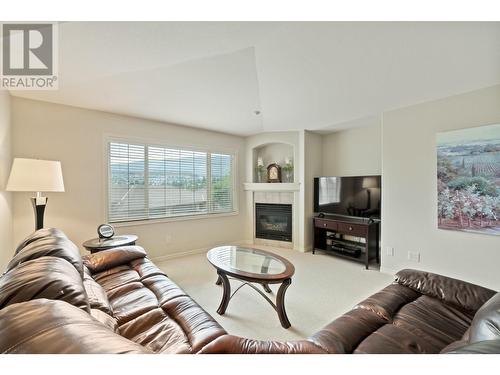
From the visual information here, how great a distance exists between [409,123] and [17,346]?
402 cm

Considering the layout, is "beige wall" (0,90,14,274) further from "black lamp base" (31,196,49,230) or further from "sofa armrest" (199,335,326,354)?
"sofa armrest" (199,335,326,354)

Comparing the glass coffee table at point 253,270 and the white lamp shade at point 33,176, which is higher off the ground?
the white lamp shade at point 33,176

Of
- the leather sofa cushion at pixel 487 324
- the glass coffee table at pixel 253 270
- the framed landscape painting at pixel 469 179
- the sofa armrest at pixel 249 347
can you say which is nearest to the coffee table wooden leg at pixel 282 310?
the glass coffee table at pixel 253 270

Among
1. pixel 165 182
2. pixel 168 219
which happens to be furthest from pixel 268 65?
pixel 168 219

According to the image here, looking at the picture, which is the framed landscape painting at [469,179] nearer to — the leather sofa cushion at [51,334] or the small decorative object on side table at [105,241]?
the leather sofa cushion at [51,334]

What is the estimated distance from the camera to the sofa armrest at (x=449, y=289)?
150 centimetres

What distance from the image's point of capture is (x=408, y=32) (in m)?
2.10

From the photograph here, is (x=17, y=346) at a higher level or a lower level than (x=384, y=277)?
higher

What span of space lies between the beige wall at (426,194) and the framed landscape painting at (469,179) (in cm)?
9

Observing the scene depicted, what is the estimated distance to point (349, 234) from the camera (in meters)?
3.75

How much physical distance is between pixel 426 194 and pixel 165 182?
157 inches

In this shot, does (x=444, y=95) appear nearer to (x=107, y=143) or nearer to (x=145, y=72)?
(x=145, y=72)

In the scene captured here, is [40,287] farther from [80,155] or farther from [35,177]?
[80,155]
